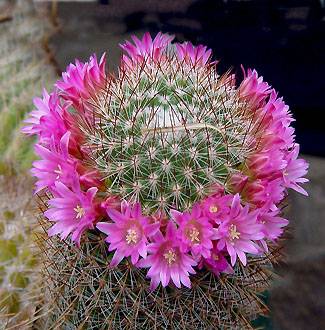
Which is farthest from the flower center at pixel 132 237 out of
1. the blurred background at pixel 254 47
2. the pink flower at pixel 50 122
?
the blurred background at pixel 254 47

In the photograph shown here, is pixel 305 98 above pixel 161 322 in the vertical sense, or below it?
below

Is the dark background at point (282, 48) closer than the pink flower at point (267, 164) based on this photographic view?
No

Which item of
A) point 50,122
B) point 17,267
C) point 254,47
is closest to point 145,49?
point 50,122

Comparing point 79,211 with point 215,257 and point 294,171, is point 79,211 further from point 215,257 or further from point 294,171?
point 294,171

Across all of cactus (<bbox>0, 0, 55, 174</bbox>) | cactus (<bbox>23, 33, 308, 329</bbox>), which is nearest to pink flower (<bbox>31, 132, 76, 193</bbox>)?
cactus (<bbox>23, 33, 308, 329</bbox>)

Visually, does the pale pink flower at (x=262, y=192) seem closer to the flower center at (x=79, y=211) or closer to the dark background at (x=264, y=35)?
the flower center at (x=79, y=211)

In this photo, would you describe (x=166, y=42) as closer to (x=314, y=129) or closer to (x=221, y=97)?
(x=221, y=97)

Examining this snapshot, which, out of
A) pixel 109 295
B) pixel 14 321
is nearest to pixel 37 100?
pixel 109 295
